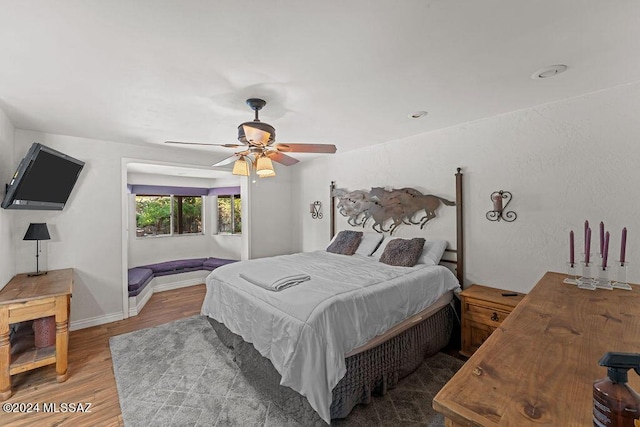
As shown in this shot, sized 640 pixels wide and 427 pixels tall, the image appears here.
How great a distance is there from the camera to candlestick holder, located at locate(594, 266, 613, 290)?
5.70 feet

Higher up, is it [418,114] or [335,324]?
[418,114]

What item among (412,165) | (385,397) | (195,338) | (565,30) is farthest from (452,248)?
(195,338)

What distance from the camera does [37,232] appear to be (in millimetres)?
2928

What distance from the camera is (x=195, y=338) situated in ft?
10.3

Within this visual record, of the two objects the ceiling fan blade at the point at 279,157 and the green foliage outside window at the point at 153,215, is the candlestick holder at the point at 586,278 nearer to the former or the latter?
the ceiling fan blade at the point at 279,157

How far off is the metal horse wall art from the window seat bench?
9.85ft

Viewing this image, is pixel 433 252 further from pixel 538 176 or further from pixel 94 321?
pixel 94 321

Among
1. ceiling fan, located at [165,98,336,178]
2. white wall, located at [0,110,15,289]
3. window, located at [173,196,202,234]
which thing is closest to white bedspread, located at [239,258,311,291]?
ceiling fan, located at [165,98,336,178]

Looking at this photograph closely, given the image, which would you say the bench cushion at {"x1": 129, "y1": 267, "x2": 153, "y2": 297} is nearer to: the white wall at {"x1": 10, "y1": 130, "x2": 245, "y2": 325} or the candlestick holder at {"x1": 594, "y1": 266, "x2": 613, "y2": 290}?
the white wall at {"x1": 10, "y1": 130, "x2": 245, "y2": 325}

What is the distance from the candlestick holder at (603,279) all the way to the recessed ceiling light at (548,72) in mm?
1391

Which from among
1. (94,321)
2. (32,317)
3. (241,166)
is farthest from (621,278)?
(94,321)

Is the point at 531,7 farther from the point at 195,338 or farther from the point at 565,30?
the point at 195,338

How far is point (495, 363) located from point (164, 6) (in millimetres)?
2002

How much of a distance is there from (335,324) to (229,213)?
5.20 m
